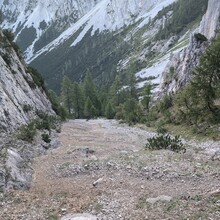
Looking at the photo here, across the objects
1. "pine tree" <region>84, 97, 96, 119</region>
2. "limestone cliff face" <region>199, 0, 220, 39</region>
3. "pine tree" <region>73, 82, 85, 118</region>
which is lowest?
"pine tree" <region>84, 97, 96, 119</region>

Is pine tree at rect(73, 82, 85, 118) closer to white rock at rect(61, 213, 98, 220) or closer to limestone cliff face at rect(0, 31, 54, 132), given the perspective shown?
limestone cliff face at rect(0, 31, 54, 132)

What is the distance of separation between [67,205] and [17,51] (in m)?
52.7

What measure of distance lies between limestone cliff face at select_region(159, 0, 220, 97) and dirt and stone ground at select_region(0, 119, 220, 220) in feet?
181

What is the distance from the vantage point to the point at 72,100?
117 meters

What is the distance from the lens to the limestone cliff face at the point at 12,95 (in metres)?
34.8

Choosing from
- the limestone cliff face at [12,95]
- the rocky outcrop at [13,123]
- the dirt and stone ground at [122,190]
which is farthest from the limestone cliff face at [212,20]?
the dirt and stone ground at [122,190]

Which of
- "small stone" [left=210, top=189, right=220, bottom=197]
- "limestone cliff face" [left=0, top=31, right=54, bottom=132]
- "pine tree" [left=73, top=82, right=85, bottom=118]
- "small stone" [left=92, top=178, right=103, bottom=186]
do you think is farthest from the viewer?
"pine tree" [left=73, top=82, right=85, bottom=118]

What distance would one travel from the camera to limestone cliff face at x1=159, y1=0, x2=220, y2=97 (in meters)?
78.9

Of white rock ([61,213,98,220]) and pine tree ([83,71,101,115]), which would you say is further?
pine tree ([83,71,101,115])

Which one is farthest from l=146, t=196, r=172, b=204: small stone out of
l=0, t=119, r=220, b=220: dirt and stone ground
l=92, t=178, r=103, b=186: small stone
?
l=92, t=178, r=103, b=186: small stone

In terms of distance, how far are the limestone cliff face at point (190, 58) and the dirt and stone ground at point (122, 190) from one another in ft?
181

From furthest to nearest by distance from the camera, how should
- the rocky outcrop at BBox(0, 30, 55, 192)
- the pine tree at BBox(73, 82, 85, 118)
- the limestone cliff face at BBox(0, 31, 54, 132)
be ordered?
1. the pine tree at BBox(73, 82, 85, 118)
2. the limestone cliff face at BBox(0, 31, 54, 132)
3. the rocky outcrop at BBox(0, 30, 55, 192)

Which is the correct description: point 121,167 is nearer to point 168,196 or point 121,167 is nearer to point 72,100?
point 168,196

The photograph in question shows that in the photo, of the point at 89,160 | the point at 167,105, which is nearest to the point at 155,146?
the point at 89,160
